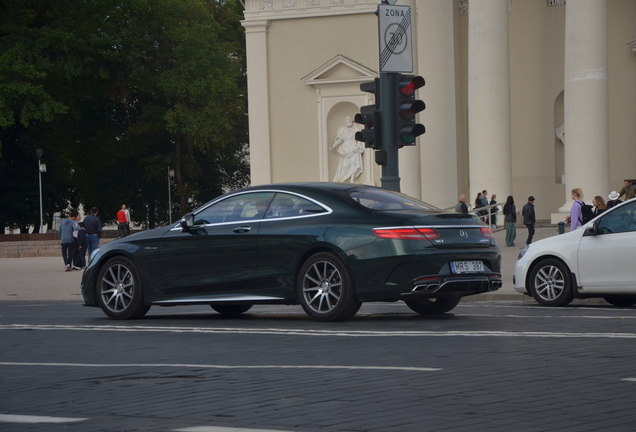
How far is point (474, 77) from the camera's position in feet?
119

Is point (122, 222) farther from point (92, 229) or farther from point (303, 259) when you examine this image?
point (303, 259)

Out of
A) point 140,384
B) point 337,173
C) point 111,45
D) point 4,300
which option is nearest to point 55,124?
point 111,45

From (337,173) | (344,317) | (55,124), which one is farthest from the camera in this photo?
(55,124)

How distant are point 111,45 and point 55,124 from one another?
6.74 metres

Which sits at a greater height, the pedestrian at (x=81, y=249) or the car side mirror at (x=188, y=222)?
the car side mirror at (x=188, y=222)

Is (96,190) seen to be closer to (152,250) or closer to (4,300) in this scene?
(4,300)

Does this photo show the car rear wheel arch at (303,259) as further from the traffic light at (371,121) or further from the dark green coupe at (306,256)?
the traffic light at (371,121)

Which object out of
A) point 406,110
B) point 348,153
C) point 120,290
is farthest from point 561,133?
point 120,290

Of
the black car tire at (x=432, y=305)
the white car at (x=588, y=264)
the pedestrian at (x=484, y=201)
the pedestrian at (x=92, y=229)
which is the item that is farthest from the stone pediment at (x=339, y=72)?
the black car tire at (x=432, y=305)

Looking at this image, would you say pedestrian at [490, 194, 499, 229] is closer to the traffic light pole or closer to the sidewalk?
the sidewalk

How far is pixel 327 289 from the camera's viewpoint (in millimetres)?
11672

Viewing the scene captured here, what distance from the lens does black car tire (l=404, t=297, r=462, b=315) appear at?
12789 mm

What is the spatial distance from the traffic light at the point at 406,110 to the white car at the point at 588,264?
2322mm

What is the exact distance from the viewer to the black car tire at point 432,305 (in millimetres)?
12789
